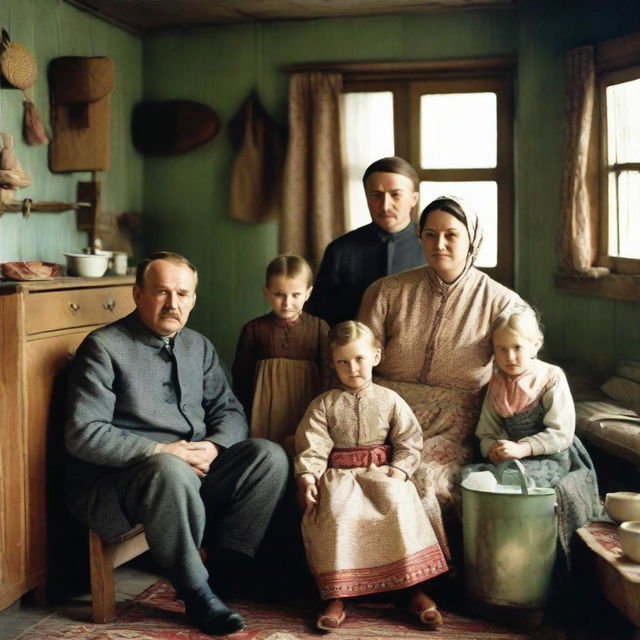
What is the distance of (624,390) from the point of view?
438 centimetres

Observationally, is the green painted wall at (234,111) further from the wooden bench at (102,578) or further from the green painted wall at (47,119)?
the wooden bench at (102,578)

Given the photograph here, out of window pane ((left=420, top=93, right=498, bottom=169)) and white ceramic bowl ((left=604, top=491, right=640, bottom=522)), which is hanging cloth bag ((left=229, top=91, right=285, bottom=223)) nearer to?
window pane ((left=420, top=93, right=498, bottom=169))

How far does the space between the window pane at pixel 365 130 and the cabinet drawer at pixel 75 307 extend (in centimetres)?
196

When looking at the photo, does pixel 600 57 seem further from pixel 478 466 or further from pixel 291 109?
pixel 478 466

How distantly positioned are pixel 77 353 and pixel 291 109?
2.64m

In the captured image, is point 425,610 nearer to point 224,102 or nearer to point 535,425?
point 535,425

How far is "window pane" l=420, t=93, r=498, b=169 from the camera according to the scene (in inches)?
215

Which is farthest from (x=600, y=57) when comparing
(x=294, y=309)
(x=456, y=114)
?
(x=294, y=309)

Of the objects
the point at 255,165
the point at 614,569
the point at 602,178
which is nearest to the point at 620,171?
the point at 602,178

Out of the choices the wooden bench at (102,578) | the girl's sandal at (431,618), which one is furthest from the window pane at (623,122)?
the wooden bench at (102,578)

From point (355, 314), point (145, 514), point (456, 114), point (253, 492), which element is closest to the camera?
point (145, 514)

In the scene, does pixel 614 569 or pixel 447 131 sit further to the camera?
pixel 447 131

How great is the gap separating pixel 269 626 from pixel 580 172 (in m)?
3.03

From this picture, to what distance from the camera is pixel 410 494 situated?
10.8 ft
